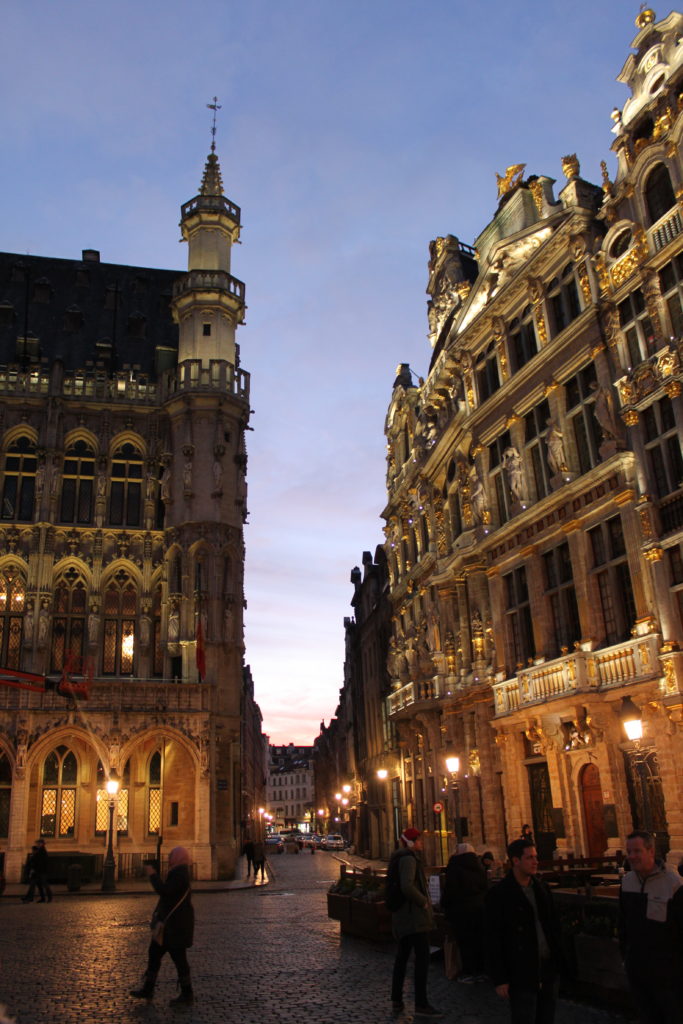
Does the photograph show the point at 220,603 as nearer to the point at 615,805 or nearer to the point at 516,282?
the point at 516,282

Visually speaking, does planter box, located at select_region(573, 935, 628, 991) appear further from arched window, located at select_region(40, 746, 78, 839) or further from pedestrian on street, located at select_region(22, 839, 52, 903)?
arched window, located at select_region(40, 746, 78, 839)

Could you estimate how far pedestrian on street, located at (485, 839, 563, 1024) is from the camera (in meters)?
6.40

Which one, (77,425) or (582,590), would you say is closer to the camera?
(582,590)

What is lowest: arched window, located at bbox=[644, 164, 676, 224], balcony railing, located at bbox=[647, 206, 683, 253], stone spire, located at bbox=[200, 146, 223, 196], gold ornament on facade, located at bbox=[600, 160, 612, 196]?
balcony railing, located at bbox=[647, 206, 683, 253]

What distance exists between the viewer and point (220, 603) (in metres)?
38.2

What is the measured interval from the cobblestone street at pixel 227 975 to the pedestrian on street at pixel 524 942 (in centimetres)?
321

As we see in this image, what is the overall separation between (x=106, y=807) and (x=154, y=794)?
1.93 meters

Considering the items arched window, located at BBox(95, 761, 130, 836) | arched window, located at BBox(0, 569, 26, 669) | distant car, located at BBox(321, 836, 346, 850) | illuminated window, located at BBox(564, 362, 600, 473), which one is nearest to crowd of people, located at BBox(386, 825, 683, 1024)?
illuminated window, located at BBox(564, 362, 600, 473)

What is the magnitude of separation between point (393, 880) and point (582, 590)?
48.0 ft

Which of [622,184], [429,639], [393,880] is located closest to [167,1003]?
[393,880]

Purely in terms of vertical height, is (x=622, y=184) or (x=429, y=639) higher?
(x=622, y=184)

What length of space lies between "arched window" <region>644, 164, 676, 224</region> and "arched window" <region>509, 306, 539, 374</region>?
5.69 m

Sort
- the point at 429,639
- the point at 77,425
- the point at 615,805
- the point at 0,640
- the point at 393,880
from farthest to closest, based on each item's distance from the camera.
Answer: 1. the point at 77,425
2. the point at 0,640
3. the point at 429,639
4. the point at 615,805
5. the point at 393,880

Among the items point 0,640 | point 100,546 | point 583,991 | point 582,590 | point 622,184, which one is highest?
point 622,184
